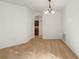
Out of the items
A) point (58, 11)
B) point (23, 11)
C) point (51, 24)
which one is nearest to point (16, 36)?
point (23, 11)

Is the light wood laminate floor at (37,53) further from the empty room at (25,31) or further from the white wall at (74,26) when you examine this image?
the white wall at (74,26)

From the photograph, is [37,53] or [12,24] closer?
[37,53]

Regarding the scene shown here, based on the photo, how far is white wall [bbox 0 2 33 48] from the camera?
19.4 ft

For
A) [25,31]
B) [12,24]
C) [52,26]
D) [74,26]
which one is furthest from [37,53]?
[52,26]

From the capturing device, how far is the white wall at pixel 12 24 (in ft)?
19.4

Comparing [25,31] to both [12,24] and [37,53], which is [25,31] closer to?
[12,24]

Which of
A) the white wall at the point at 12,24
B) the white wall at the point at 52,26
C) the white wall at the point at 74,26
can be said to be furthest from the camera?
the white wall at the point at 52,26

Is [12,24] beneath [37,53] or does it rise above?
above

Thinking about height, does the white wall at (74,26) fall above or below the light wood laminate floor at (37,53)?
above

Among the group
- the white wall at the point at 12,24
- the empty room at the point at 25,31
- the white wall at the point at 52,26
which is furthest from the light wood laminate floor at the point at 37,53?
the white wall at the point at 52,26

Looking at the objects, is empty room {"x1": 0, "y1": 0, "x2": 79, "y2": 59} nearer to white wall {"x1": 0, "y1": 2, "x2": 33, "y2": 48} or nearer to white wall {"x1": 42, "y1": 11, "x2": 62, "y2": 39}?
white wall {"x1": 0, "y1": 2, "x2": 33, "y2": 48}

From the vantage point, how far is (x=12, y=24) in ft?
21.3

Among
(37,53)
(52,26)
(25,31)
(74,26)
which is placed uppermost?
(74,26)

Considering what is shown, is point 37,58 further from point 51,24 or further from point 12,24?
point 51,24
